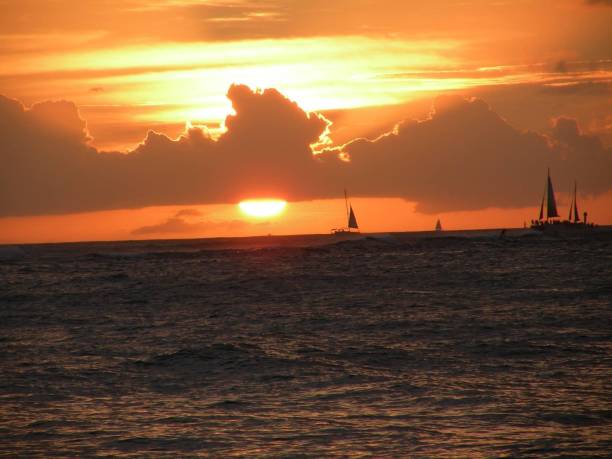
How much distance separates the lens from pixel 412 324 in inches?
1750

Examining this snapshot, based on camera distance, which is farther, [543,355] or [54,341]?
[54,341]

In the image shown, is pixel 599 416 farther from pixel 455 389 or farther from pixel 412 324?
pixel 412 324

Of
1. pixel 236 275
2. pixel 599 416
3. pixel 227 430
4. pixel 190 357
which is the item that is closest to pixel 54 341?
pixel 190 357

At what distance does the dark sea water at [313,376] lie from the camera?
20531 millimetres

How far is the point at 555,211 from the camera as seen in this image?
621 ft

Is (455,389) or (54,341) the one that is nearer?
(455,389)

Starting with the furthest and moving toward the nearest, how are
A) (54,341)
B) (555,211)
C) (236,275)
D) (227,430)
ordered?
(555,211) < (236,275) < (54,341) < (227,430)

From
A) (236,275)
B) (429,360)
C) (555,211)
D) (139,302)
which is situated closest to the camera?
(429,360)

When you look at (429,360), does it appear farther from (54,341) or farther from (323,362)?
(54,341)

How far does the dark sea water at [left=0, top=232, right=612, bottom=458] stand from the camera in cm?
2053

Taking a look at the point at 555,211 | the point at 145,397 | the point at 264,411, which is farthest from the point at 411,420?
the point at 555,211

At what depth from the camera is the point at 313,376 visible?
29156 millimetres

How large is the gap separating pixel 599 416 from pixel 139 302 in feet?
151

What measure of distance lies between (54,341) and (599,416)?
86.6ft
